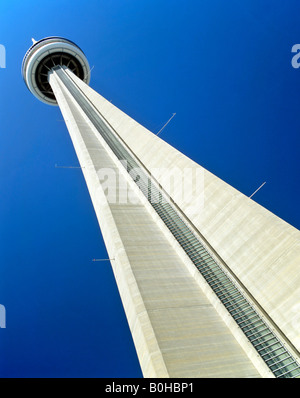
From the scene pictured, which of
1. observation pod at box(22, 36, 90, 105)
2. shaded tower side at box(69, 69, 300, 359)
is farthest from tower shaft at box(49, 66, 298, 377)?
observation pod at box(22, 36, 90, 105)

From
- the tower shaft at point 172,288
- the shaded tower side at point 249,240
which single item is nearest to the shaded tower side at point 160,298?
the tower shaft at point 172,288

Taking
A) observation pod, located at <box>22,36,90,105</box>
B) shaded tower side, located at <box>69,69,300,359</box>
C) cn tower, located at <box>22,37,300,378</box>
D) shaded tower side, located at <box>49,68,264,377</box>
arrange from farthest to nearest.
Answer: observation pod, located at <box>22,36,90,105</box> < shaded tower side, located at <box>69,69,300,359</box> < cn tower, located at <box>22,37,300,378</box> < shaded tower side, located at <box>49,68,264,377</box>

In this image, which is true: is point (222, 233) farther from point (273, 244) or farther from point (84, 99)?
point (84, 99)

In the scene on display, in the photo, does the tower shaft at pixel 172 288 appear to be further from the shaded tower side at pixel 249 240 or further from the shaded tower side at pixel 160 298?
the shaded tower side at pixel 249 240

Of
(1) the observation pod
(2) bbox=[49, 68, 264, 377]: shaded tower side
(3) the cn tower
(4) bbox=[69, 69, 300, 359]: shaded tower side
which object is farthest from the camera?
(1) the observation pod

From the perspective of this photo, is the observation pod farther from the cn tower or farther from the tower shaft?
the cn tower

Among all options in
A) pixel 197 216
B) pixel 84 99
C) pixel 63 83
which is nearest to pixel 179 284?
pixel 197 216

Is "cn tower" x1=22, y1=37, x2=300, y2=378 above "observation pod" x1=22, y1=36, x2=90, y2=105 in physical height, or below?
below
